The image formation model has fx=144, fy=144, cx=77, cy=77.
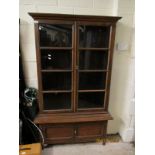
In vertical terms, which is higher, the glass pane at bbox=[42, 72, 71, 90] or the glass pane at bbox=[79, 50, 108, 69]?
the glass pane at bbox=[79, 50, 108, 69]

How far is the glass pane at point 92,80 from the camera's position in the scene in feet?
6.29

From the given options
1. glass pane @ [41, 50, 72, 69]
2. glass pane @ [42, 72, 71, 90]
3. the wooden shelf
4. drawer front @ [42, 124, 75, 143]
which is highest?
glass pane @ [41, 50, 72, 69]

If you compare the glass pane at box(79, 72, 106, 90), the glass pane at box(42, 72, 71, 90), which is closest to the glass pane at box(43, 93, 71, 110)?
the glass pane at box(42, 72, 71, 90)

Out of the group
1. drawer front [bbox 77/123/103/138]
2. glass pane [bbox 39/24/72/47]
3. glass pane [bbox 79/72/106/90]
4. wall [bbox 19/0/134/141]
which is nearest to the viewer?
glass pane [bbox 39/24/72/47]

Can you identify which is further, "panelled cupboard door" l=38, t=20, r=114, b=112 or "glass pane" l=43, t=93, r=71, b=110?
"glass pane" l=43, t=93, r=71, b=110

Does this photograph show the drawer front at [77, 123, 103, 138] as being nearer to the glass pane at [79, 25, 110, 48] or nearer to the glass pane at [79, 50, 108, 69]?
the glass pane at [79, 50, 108, 69]

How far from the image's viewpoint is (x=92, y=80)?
1.96 metres

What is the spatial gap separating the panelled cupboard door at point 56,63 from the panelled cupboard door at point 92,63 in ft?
0.40

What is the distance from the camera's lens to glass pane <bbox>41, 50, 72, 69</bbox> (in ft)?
5.83

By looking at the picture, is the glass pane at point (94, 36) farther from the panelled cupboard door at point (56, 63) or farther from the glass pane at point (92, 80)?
the glass pane at point (92, 80)

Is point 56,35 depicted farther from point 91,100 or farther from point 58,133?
point 58,133
